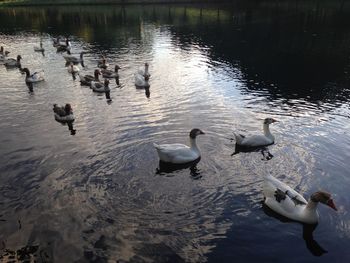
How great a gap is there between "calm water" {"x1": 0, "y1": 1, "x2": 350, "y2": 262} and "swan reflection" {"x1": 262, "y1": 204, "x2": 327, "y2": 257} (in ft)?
0.22

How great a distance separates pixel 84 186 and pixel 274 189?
7.98m

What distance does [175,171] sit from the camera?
1833cm

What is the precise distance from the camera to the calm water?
13.4m

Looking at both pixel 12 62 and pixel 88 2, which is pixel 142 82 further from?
pixel 88 2

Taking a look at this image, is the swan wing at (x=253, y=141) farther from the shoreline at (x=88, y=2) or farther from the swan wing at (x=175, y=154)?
the shoreline at (x=88, y=2)

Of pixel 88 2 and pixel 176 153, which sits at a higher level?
pixel 176 153

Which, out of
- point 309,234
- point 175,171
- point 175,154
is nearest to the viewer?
point 309,234

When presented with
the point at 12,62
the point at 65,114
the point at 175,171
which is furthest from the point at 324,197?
the point at 12,62

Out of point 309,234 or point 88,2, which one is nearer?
point 309,234

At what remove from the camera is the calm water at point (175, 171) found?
1341 centimetres

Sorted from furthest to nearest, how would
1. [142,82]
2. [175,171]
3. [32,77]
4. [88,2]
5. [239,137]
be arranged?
[88,2]
[32,77]
[142,82]
[239,137]
[175,171]

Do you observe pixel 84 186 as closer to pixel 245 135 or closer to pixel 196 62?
pixel 245 135

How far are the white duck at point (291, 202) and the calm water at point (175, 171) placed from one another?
39 centimetres

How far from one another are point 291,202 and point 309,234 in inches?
51.4
